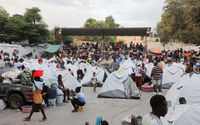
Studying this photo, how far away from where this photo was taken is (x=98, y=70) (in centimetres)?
1278

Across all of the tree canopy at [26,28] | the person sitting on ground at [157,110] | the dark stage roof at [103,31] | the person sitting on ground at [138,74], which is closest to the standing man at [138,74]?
the person sitting on ground at [138,74]

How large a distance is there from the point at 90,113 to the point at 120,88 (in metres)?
2.69

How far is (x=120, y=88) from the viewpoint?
949 cm

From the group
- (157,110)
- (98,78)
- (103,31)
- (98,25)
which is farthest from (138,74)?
(98,25)

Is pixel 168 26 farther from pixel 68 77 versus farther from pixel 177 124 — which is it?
pixel 177 124

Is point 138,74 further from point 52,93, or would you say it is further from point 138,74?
point 52,93

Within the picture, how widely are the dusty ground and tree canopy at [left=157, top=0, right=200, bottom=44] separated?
1166 cm

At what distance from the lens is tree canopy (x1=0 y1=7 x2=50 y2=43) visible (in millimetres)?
32094

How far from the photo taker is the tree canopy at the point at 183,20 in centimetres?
1739

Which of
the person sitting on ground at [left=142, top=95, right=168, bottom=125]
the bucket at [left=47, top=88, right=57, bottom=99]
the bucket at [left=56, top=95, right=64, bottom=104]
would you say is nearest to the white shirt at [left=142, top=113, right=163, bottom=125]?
the person sitting on ground at [left=142, top=95, right=168, bottom=125]

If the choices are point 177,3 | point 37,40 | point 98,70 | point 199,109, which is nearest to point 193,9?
point 177,3

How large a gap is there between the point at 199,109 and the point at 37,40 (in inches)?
1320

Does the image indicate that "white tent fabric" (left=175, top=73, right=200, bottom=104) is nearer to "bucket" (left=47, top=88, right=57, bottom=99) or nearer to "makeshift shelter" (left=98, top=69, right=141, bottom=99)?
"makeshift shelter" (left=98, top=69, right=141, bottom=99)

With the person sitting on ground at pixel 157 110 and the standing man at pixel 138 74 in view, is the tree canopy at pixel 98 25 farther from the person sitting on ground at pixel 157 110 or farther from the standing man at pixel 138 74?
the person sitting on ground at pixel 157 110
